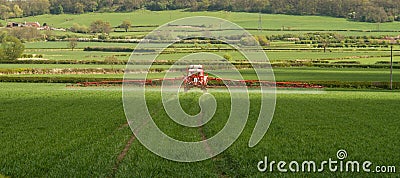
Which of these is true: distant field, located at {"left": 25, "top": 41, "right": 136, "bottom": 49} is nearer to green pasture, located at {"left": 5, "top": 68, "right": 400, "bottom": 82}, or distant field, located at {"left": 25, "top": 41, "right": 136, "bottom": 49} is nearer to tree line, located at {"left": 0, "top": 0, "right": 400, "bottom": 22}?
green pasture, located at {"left": 5, "top": 68, "right": 400, "bottom": 82}

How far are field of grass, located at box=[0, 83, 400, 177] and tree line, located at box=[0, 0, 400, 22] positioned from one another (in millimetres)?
140502

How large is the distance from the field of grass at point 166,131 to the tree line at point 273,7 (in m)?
141

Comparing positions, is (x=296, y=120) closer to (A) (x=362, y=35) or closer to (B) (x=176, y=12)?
(A) (x=362, y=35)

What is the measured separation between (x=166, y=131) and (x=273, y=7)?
543 feet

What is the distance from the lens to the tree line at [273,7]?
16810cm

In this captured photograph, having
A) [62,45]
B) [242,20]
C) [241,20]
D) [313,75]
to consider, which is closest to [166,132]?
[313,75]

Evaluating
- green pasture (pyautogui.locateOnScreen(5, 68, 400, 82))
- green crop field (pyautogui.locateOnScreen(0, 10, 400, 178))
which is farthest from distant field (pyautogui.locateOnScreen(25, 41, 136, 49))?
green crop field (pyautogui.locateOnScreen(0, 10, 400, 178))

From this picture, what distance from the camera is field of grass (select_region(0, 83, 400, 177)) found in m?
14.9

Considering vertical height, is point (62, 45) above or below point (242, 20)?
below

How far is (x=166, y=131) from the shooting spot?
22453 mm

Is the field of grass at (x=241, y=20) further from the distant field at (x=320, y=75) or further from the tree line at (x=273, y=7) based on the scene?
the distant field at (x=320, y=75)

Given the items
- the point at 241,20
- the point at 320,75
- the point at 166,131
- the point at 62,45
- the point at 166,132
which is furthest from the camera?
the point at 241,20

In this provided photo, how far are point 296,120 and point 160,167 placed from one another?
530 inches

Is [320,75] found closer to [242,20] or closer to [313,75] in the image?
[313,75]
